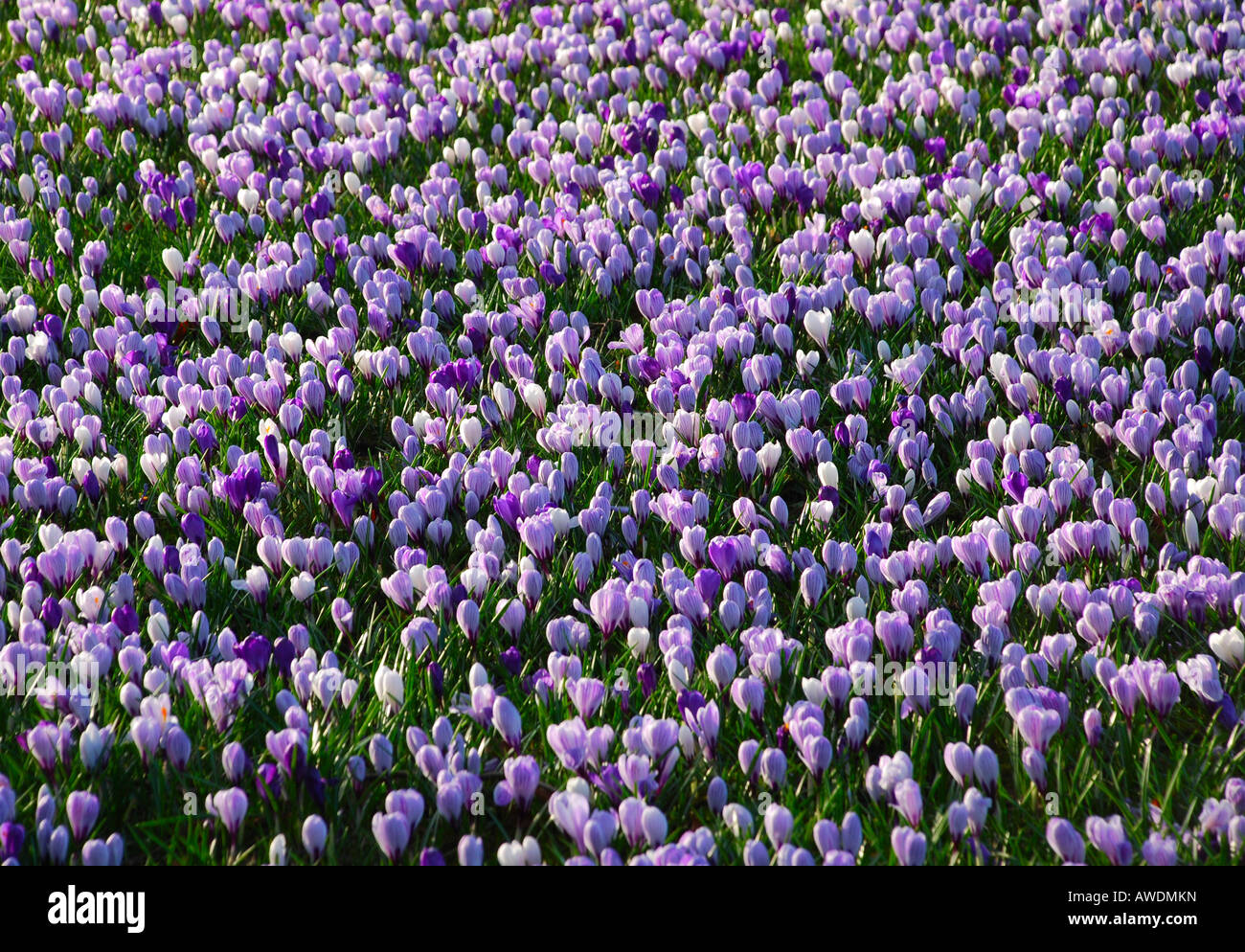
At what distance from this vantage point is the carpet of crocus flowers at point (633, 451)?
320 cm

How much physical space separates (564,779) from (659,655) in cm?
54

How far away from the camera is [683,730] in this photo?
327 cm

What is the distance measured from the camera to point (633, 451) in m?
4.39

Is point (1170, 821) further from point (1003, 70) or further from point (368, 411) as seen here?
point (1003, 70)

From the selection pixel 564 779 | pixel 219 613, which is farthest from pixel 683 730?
pixel 219 613

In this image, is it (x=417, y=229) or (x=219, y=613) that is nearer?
(x=219, y=613)

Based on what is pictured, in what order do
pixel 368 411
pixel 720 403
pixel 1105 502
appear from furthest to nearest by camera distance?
pixel 368 411 < pixel 720 403 < pixel 1105 502

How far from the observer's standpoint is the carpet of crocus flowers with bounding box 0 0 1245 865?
3.20 metres
